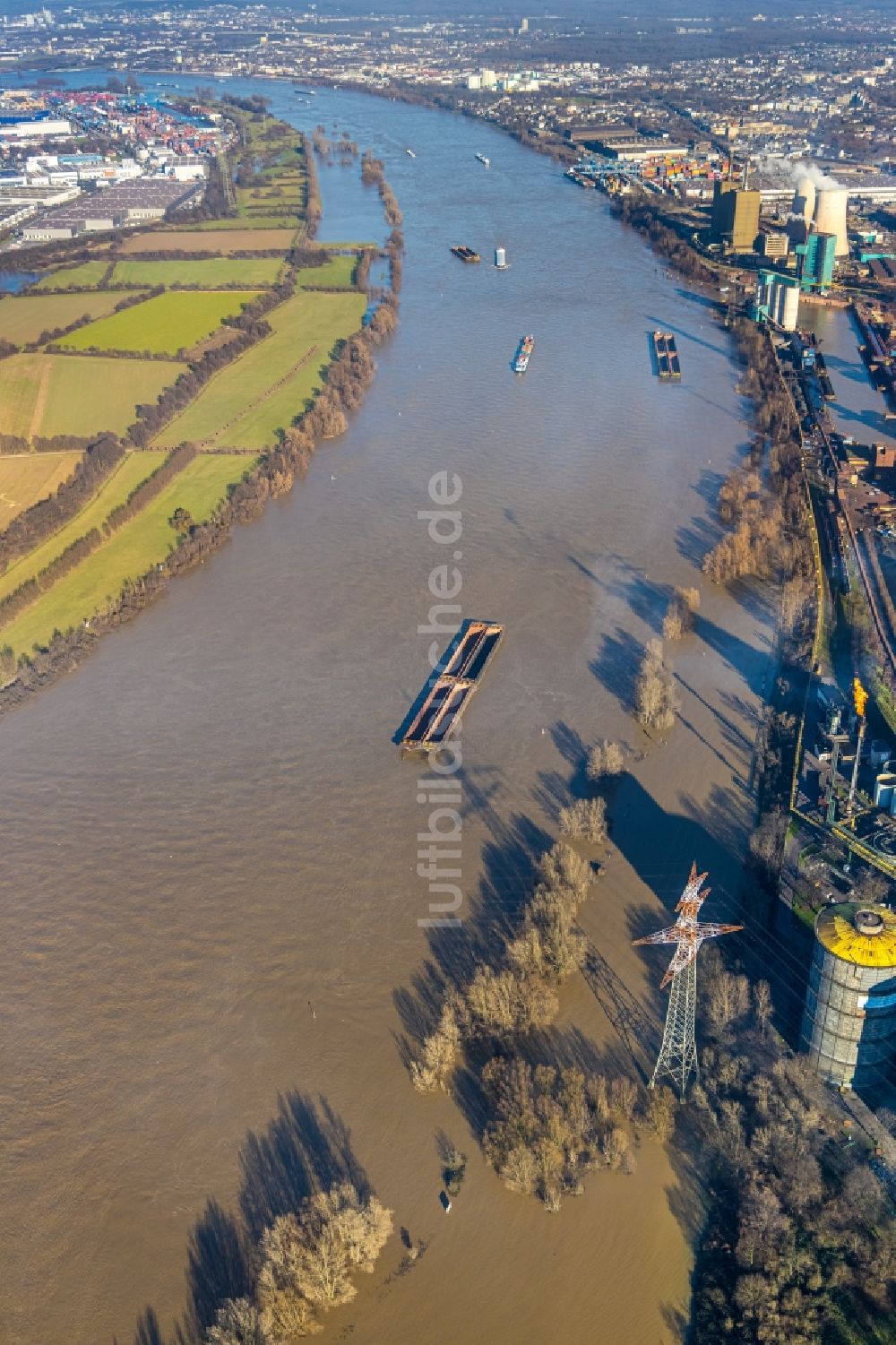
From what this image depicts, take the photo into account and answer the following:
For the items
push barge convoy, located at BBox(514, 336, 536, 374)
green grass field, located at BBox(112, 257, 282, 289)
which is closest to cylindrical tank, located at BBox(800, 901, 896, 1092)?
push barge convoy, located at BBox(514, 336, 536, 374)

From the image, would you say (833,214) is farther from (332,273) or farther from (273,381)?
(273,381)

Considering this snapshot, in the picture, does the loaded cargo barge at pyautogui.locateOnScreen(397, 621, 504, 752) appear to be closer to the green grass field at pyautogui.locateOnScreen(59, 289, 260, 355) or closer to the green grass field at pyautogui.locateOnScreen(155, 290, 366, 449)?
the green grass field at pyautogui.locateOnScreen(155, 290, 366, 449)

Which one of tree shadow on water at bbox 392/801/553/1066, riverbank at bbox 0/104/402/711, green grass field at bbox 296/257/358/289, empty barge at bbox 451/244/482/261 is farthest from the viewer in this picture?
empty barge at bbox 451/244/482/261

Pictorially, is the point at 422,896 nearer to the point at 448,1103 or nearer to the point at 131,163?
the point at 448,1103

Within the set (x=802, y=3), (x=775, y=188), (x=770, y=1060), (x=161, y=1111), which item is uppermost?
(x=802, y=3)

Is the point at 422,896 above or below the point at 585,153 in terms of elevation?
below

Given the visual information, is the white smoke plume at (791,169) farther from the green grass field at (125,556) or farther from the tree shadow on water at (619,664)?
the tree shadow on water at (619,664)

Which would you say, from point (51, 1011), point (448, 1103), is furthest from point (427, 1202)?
point (51, 1011)
